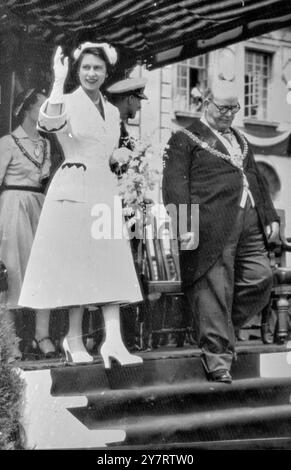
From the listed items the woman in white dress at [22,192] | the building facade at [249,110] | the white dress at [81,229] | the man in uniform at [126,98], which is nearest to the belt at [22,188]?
the woman in white dress at [22,192]

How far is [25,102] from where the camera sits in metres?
5.17

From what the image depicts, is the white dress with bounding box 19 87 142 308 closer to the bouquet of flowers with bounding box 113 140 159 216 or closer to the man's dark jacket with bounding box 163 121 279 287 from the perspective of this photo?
the bouquet of flowers with bounding box 113 140 159 216

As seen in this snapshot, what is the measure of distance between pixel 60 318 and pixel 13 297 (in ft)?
1.15

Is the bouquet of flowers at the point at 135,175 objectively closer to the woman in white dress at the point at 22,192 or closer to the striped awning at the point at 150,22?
the woman in white dress at the point at 22,192

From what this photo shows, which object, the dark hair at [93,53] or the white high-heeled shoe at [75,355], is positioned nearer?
the white high-heeled shoe at [75,355]

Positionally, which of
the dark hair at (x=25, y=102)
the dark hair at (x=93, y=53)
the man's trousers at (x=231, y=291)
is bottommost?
the man's trousers at (x=231, y=291)

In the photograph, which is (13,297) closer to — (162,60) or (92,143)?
(92,143)

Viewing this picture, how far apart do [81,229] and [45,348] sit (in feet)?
2.72

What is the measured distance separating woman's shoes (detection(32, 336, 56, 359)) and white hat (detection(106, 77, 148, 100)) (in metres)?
1.78

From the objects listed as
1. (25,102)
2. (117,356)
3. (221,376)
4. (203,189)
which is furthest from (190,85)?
(117,356)

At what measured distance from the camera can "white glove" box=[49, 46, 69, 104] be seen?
4824 mm

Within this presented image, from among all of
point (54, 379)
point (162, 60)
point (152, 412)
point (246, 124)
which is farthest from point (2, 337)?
point (246, 124)

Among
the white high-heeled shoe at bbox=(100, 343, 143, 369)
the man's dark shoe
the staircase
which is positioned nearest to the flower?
the white high-heeled shoe at bbox=(100, 343, 143, 369)

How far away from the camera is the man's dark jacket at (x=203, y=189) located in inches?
210
